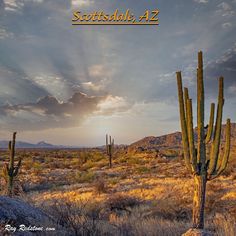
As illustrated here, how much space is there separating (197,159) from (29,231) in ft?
12.9

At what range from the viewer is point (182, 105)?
8180 millimetres

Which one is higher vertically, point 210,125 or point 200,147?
point 210,125

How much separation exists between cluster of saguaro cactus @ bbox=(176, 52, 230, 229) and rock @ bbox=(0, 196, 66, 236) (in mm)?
3157

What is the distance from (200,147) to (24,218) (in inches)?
158

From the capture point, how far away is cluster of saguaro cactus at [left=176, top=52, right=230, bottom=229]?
7.48 meters

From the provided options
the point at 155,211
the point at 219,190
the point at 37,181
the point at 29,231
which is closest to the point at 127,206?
the point at 155,211

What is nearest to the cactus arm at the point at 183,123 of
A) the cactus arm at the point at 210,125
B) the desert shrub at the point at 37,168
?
the cactus arm at the point at 210,125

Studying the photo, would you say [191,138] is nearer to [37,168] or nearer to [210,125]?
[210,125]

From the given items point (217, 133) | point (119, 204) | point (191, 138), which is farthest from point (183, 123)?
point (119, 204)

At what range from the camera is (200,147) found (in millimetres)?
7508

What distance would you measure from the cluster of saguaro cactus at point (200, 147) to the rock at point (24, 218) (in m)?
3.16

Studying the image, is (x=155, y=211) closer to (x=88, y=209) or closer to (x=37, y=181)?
(x=88, y=209)

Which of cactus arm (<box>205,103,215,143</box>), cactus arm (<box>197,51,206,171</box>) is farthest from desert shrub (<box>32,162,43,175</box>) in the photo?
cactus arm (<box>197,51,206,171</box>)

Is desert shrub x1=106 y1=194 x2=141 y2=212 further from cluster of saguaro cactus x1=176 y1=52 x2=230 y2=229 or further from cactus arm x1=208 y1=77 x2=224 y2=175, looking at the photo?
cactus arm x1=208 y1=77 x2=224 y2=175
